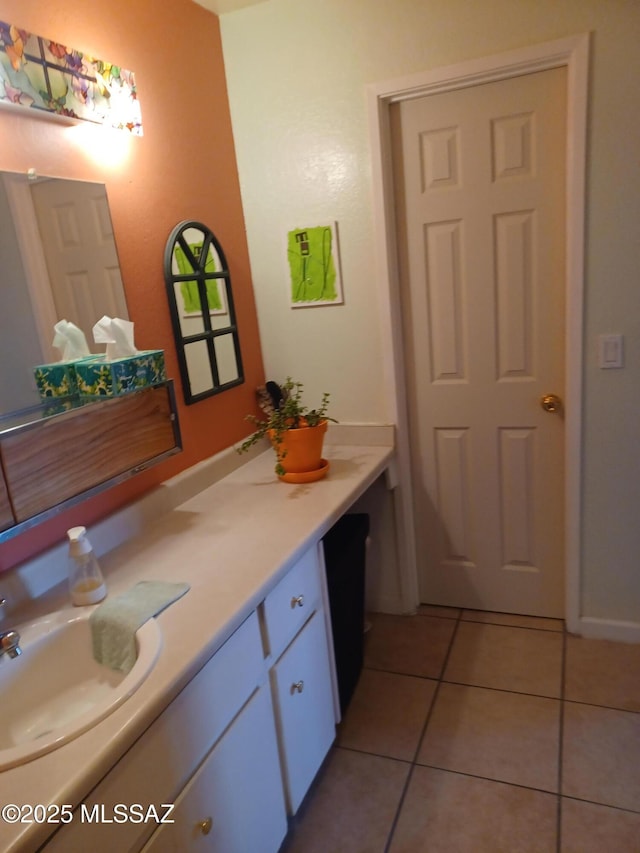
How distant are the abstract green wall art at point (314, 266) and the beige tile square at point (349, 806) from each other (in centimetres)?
161

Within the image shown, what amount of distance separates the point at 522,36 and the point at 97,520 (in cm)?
198

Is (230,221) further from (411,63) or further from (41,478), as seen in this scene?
(41,478)

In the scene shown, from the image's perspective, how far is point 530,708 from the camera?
1.98 metres

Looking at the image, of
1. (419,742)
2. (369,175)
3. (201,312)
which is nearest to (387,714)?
(419,742)

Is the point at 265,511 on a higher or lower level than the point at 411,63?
lower

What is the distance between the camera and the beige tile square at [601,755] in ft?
5.40

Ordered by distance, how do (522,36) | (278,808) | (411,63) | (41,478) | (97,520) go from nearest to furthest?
(41,478)
(278,808)
(97,520)
(522,36)
(411,63)

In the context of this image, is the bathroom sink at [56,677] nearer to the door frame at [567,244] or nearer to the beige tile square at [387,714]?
the beige tile square at [387,714]

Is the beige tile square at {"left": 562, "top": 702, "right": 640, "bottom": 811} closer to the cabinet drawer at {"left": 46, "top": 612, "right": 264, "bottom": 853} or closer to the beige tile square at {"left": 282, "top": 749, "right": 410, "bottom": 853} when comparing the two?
the beige tile square at {"left": 282, "top": 749, "right": 410, "bottom": 853}

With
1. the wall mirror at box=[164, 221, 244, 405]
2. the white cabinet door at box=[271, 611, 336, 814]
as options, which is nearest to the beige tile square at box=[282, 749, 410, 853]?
the white cabinet door at box=[271, 611, 336, 814]

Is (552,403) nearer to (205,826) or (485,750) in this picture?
(485,750)

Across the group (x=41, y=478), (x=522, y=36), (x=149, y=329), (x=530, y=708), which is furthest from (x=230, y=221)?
(x=530, y=708)

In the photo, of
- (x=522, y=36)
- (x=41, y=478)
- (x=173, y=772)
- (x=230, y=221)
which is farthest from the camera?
(x=230, y=221)

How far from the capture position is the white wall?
1861 millimetres
